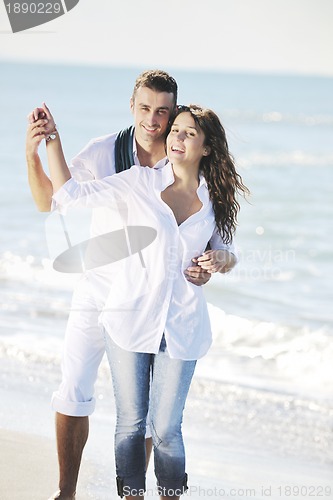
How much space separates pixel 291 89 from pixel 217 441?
34.6 metres

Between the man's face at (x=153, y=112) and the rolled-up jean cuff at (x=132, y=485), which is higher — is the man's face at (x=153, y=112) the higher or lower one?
the higher one

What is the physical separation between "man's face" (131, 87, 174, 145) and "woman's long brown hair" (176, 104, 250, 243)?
11 cm

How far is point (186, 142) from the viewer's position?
9.87 ft

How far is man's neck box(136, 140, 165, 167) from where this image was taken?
3297mm

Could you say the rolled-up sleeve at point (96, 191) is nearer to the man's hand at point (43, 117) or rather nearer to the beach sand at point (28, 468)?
the man's hand at point (43, 117)

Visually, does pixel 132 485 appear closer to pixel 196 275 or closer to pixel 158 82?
pixel 196 275

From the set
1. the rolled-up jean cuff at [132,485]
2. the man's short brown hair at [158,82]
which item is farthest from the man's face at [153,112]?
the rolled-up jean cuff at [132,485]

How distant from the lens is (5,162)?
14430 millimetres

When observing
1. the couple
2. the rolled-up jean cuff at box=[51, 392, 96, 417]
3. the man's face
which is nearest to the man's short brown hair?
the man's face

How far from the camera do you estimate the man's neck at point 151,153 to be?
3297mm

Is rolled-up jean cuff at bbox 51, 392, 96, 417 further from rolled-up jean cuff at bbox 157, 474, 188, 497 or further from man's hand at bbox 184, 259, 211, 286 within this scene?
man's hand at bbox 184, 259, 211, 286

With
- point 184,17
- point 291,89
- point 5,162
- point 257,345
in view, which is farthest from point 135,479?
point 291,89

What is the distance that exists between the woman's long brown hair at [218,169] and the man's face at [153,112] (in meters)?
0.11

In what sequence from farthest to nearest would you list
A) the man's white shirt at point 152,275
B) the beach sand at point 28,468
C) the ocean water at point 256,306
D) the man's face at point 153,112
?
the ocean water at point 256,306, the beach sand at point 28,468, the man's face at point 153,112, the man's white shirt at point 152,275
